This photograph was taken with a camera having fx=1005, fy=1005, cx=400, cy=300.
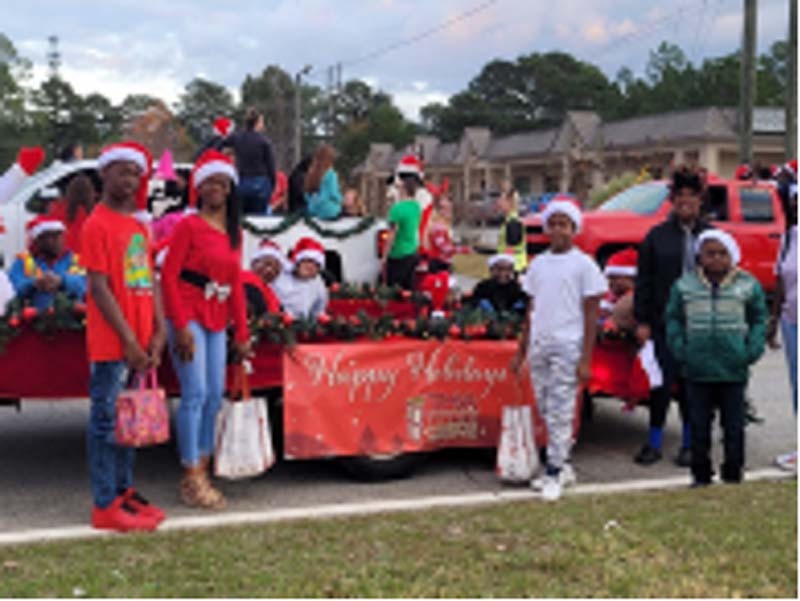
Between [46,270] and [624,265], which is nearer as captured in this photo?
[46,270]

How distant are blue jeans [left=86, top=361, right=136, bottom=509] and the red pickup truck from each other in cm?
985

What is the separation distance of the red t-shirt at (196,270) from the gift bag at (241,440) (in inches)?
19.8

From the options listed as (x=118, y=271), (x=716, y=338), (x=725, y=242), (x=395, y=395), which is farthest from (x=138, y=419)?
(x=725, y=242)

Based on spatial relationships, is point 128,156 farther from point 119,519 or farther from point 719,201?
point 719,201

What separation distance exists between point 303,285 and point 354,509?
2.30m

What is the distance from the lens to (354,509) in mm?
5496

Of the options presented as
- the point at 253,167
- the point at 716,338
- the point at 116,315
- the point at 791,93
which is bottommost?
the point at 716,338

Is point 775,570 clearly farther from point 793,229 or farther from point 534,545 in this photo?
point 793,229

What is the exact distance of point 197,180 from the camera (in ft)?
18.4

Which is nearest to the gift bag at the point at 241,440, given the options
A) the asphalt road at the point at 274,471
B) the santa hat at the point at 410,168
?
the asphalt road at the point at 274,471

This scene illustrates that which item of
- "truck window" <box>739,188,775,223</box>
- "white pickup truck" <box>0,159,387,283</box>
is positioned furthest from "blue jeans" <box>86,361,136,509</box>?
"truck window" <box>739,188,775,223</box>

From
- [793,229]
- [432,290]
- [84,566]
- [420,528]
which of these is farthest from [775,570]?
[432,290]

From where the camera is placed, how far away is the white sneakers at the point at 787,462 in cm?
657

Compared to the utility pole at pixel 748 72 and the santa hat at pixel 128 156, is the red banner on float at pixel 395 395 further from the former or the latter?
the utility pole at pixel 748 72
